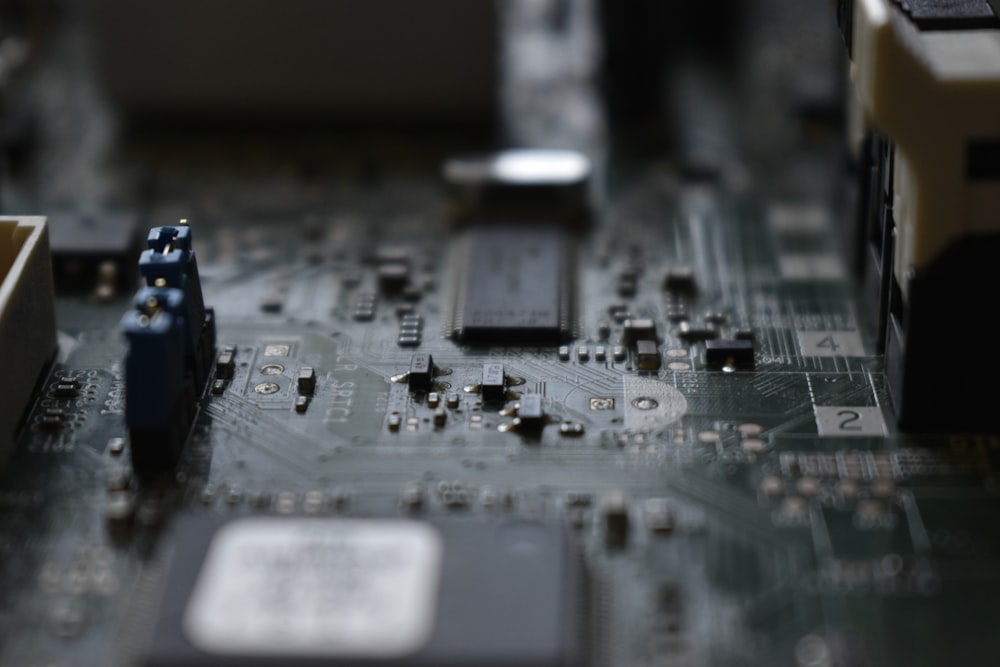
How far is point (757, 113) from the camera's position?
9.56 meters

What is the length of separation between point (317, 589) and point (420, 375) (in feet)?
5.68

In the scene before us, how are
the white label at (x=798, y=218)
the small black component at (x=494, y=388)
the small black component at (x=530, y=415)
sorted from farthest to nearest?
1. the white label at (x=798, y=218)
2. the small black component at (x=494, y=388)
3. the small black component at (x=530, y=415)

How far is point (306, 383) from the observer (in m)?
6.71

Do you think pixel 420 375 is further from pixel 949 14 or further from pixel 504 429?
pixel 949 14

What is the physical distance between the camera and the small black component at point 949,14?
6.11 metres

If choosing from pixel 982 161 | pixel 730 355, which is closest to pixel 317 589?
pixel 730 355

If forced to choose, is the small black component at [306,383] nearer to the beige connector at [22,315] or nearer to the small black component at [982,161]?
the beige connector at [22,315]

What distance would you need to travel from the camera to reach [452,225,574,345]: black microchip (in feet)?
23.2

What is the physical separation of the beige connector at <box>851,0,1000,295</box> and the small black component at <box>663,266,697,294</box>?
1.72 metres

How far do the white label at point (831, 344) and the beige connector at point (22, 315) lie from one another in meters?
3.77

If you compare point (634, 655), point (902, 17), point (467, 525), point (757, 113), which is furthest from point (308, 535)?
point (757, 113)

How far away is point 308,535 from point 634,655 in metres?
1.34

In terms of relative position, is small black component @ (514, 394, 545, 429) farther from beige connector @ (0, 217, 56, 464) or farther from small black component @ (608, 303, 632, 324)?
beige connector @ (0, 217, 56, 464)

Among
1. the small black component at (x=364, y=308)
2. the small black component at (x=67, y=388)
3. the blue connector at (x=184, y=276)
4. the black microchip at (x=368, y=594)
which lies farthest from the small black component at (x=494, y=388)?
the small black component at (x=67, y=388)
